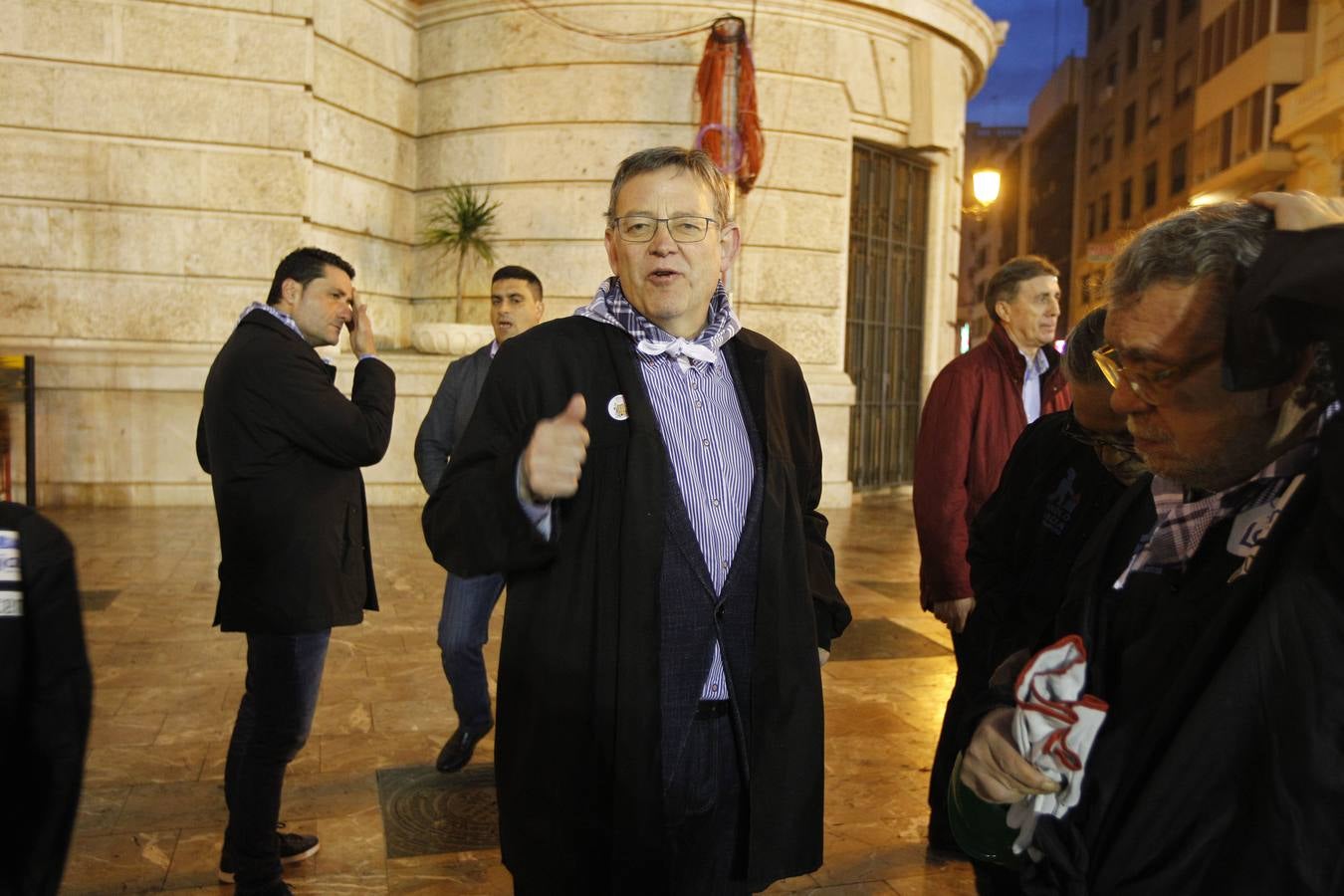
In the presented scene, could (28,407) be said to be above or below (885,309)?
below

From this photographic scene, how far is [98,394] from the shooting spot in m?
10.7

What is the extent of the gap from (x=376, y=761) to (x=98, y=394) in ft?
26.0

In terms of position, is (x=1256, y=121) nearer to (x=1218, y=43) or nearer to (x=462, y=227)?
(x=1218, y=43)

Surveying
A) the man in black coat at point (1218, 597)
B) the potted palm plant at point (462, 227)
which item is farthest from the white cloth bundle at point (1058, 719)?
the potted palm plant at point (462, 227)

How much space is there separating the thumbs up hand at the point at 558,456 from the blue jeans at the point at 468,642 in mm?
2429

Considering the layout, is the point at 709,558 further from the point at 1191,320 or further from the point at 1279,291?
the point at 1279,291

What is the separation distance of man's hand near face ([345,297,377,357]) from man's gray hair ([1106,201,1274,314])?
2.91 m

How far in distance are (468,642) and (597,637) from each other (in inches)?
94.0

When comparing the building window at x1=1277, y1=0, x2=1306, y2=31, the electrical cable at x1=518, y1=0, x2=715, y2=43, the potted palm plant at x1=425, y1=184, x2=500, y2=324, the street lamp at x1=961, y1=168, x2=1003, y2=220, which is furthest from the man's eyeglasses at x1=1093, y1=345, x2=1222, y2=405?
the building window at x1=1277, y1=0, x2=1306, y2=31

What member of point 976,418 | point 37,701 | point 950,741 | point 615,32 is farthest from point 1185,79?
point 37,701

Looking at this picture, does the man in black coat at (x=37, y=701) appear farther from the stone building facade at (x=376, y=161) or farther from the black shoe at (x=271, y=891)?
the stone building facade at (x=376, y=161)

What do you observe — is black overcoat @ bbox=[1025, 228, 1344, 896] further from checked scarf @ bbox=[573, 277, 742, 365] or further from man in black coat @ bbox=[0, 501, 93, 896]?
man in black coat @ bbox=[0, 501, 93, 896]

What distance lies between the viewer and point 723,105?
12094 mm

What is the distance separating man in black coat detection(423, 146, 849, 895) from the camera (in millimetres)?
2100
